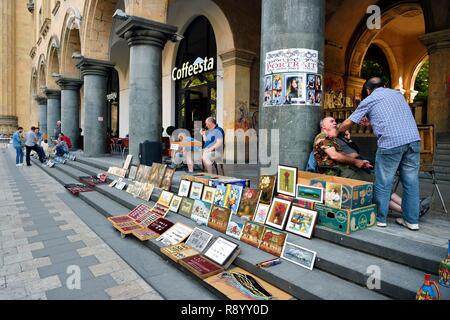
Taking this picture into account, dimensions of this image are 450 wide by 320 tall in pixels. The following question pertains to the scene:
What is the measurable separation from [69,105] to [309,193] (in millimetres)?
16216

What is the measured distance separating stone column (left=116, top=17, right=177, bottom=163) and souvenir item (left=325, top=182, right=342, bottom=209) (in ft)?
19.2

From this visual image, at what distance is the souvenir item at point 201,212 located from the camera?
4391 mm

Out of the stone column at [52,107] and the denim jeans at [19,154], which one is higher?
the stone column at [52,107]

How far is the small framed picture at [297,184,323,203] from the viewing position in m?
3.58

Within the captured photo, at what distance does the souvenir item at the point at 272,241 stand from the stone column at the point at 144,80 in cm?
563

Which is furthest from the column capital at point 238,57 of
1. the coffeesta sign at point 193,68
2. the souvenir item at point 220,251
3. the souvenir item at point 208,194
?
the souvenir item at point 220,251

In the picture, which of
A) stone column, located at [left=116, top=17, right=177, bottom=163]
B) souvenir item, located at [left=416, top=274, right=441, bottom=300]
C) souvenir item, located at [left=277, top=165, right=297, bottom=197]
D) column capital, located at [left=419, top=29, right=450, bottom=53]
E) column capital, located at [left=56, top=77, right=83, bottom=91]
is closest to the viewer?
souvenir item, located at [left=416, top=274, right=441, bottom=300]

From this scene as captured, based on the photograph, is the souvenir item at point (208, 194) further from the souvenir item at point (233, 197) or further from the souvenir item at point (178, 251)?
the souvenir item at point (178, 251)

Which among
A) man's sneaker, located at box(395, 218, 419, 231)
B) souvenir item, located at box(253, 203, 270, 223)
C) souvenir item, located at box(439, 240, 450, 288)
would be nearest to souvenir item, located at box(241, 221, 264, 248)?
souvenir item, located at box(253, 203, 270, 223)

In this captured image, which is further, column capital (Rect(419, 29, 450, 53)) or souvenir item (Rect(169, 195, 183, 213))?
column capital (Rect(419, 29, 450, 53))

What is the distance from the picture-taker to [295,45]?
4227 millimetres

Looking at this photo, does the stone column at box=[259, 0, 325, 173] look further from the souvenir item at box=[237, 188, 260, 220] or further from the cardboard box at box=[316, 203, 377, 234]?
the cardboard box at box=[316, 203, 377, 234]

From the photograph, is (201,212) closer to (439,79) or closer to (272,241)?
(272,241)

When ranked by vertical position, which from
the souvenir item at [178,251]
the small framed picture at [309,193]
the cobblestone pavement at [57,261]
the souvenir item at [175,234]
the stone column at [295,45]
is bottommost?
the cobblestone pavement at [57,261]
